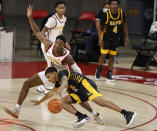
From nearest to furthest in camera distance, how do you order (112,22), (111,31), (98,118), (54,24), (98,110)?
(98,118)
(98,110)
(54,24)
(112,22)
(111,31)

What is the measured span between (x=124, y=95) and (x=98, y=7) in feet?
57.1

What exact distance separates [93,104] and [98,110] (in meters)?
0.49

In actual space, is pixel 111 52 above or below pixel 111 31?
below

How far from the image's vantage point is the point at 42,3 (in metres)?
25.0

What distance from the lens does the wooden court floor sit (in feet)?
20.3

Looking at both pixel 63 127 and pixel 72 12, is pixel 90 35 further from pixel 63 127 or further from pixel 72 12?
pixel 72 12

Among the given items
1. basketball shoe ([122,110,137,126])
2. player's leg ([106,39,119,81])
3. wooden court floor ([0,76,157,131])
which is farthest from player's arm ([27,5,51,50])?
player's leg ([106,39,119,81])

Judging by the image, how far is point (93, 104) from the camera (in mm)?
7816

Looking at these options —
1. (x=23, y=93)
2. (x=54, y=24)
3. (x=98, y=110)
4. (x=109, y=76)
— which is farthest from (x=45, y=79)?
(x=109, y=76)

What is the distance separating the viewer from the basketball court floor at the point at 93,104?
6.23 metres

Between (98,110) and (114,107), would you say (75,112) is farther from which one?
(98,110)

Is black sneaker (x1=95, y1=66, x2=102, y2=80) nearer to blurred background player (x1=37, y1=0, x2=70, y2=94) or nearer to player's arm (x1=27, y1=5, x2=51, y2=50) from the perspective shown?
blurred background player (x1=37, y1=0, x2=70, y2=94)

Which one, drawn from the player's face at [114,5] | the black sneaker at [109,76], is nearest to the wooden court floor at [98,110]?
the black sneaker at [109,76]

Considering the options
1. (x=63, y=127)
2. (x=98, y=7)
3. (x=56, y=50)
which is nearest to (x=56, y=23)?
(x=56, y=50)
